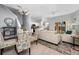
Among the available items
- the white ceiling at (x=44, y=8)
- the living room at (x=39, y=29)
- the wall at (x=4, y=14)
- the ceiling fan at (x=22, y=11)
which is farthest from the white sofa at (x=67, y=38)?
the wall at (x=4, y=14)

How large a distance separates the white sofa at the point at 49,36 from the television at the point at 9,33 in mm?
471

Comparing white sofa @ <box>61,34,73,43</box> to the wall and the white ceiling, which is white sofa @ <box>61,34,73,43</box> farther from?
the wall

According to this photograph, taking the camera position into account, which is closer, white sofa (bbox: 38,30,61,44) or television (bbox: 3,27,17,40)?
television (bbox: 3,27,17,40)

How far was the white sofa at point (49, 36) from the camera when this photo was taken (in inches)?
64.2

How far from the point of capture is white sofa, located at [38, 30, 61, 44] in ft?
5.35

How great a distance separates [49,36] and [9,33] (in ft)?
2.45

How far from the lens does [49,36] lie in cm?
166

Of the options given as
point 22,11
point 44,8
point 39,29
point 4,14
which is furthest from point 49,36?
point 4,14

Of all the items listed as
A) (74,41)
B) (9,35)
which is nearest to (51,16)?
(74,41)

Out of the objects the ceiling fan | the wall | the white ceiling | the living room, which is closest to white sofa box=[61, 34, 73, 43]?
the living room

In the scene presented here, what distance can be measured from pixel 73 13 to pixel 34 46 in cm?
93

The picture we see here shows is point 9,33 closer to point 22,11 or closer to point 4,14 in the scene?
point 4,14

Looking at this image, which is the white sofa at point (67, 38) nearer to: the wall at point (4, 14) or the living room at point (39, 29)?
the living room at point (39, 29)

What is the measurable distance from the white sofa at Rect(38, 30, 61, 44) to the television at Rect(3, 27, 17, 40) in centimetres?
47
